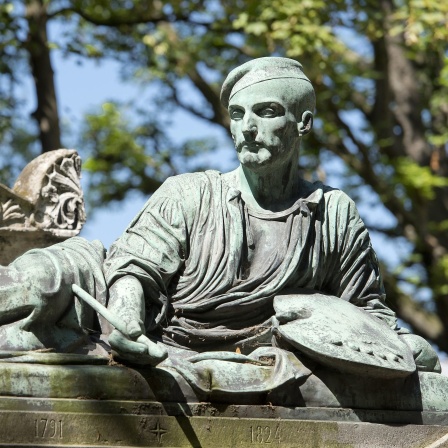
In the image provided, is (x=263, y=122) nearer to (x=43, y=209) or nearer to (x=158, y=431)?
(x=158, y=431)

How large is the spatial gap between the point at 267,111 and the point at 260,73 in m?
0.24

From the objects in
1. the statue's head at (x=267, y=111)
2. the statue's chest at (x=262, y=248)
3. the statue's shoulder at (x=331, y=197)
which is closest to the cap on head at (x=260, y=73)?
the statue's head at (x=267, y=111)

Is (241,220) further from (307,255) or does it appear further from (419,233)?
(419,233)

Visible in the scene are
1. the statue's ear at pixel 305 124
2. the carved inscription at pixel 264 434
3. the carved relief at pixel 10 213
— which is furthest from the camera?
the carved relief at pixel 10 213

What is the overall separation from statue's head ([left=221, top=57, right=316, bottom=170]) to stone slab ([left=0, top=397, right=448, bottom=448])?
1.62 meters

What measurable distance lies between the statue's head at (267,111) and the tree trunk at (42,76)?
778 cm

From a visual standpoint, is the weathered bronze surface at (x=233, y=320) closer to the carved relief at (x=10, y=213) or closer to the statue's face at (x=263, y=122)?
the statue's face at (x=263, y=122)

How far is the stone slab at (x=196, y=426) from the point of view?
27.5 ft

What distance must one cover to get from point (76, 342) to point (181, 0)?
35.9ft

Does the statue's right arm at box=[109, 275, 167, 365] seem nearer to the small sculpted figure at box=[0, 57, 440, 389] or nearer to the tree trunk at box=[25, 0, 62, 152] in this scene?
the small sculpted figure at box=[0, 57, 440, 389]

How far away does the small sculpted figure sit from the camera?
9266 millimetres

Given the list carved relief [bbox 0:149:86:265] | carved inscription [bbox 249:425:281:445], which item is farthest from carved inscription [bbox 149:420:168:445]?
carved relief [bbox 0:149:86:265]

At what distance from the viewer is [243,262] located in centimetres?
972

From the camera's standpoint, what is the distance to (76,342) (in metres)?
9.25
